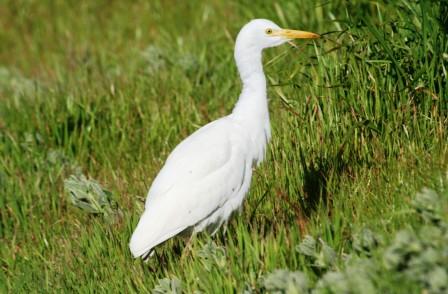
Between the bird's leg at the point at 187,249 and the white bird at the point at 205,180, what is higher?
the white bird at the point at 205,180

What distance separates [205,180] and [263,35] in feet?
2.97

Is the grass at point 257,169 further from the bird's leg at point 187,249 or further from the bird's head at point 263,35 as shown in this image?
the bird's head at point 263,35

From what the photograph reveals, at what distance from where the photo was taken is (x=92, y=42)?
938cm

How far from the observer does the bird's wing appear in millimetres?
4535

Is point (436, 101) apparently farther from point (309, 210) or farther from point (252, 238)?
point (252, 238)

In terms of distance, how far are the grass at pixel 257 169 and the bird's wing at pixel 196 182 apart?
16 centimetres

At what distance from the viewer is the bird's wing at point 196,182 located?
4535mm

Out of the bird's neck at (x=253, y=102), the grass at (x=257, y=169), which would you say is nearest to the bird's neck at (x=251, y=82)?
the bird's neck at (x=253, y=102)

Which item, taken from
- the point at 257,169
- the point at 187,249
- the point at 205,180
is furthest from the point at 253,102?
the point at 187,249

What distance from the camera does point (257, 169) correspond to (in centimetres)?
493

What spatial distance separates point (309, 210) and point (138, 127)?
2510 mm

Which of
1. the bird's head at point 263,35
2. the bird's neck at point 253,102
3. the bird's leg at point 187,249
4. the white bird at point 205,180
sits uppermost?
the bird's head at point 263,35

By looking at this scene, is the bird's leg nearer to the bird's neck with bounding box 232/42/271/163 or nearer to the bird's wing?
the bird's wing

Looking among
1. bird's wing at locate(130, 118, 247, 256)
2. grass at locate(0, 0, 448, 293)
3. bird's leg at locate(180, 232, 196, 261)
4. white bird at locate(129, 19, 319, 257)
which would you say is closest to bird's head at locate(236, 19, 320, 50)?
grass at locate(0, 0, 448, 293)
